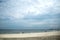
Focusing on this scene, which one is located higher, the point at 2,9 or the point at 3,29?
the point at 2,9

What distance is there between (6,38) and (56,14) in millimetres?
733

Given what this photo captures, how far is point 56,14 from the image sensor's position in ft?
3.83

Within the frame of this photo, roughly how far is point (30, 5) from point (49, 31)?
1.40ft

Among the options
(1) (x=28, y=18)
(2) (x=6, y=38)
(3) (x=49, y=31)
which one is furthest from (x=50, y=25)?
(2) (x=6, y=38)

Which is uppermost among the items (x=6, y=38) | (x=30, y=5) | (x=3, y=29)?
(x=30, y=5)

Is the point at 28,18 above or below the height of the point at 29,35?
above

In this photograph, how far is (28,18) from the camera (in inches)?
46.4

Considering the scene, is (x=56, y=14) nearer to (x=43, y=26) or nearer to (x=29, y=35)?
(x=43, y=26)

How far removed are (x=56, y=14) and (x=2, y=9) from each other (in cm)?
71

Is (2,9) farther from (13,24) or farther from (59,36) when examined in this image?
(59,36)

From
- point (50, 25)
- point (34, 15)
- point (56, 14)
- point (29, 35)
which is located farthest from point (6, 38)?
point (56, 14)

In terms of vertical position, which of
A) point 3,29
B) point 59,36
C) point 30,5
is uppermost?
point 30,5

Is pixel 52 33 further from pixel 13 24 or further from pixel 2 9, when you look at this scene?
pixel 2 9

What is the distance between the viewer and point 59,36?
1.17 meters
